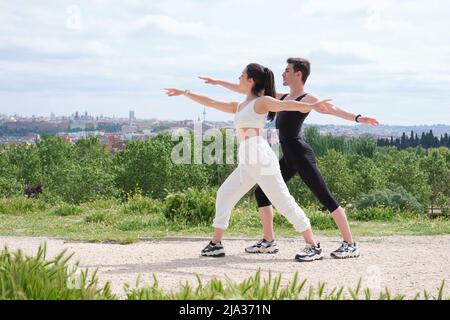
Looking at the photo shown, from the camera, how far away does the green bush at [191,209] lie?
37.6 feet

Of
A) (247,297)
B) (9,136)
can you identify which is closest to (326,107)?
(247,297)

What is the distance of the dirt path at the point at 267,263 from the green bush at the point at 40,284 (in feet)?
3.00

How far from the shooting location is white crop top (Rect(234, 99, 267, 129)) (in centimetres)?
768

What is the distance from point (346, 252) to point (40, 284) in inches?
165

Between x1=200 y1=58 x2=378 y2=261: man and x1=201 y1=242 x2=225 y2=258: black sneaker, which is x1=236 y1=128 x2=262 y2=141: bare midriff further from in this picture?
x1=201 y1=242 x2=225 y2=258: black sneaker

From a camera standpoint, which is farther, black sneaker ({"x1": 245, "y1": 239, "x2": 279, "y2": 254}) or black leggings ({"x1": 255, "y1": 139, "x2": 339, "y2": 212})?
black sneaker ({"x1": 245, "y1": 239, "x2": 279, "y2": 254})

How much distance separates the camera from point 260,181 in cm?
778

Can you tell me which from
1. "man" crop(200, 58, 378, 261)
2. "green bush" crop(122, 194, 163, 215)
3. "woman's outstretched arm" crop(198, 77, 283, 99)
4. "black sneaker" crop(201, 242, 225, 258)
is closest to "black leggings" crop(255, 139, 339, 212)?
"man" crop(200, 58, 378, 261)

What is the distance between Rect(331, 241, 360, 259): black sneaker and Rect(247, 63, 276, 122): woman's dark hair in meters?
1.90

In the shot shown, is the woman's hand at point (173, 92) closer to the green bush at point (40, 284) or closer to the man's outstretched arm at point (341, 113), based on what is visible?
the man's outstretched arm at point (341, 113)

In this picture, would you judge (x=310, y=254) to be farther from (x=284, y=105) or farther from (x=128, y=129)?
(x=128, y=129)

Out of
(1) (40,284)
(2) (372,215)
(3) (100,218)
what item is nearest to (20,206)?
(3) (100,218)

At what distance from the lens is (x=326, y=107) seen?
7.57 meters

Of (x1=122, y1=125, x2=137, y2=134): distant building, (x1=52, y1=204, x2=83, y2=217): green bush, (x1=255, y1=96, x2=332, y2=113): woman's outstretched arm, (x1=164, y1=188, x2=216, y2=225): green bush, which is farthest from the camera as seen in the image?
(x1=122, y1=125, x2=137, y2=134): distant building
